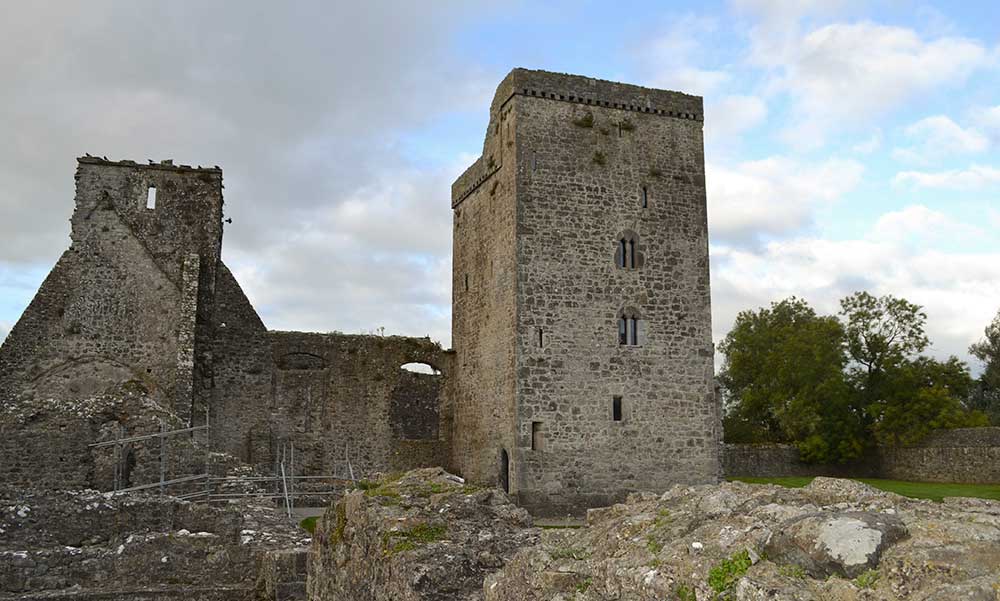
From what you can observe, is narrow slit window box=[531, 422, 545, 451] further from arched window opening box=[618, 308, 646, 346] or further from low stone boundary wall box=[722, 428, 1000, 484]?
low stone boundary wall box=[722, 428, 1000, 484]

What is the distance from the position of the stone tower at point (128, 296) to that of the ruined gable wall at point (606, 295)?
9517 mm

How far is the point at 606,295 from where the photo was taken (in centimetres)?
2220

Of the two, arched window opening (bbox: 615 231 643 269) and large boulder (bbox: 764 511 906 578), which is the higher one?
arched window opening (bbox: 615 231 643 269)

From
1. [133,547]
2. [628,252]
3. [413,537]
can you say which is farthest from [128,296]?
[413,537]

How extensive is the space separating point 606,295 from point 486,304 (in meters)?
3.39

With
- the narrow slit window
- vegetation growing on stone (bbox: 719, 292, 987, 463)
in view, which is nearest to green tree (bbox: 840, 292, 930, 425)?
vegetation growing on stone (bbox: 719, 292, 987, 463)

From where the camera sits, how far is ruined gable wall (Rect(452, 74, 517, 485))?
22.1 metres

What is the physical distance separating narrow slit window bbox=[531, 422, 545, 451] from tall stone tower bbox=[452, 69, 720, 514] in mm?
27

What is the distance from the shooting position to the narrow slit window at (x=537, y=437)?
826 inches

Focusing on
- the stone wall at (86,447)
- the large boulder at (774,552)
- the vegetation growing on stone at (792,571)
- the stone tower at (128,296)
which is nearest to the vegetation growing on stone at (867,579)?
the large boulder at (774,552)

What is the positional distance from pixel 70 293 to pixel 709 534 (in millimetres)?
24021

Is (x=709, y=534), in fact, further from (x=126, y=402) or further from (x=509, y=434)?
(x=509, y=434)

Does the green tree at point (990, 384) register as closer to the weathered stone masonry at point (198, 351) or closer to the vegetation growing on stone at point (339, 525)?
the weathered stone masonry at point (198, 351)

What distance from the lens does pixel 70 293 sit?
24.0 meters
